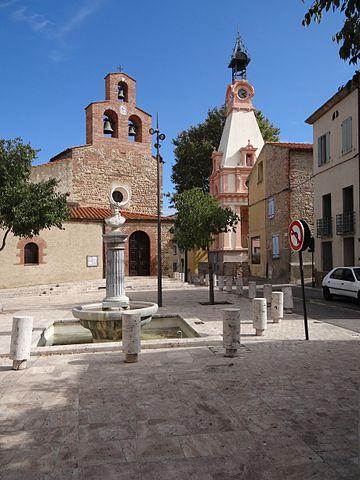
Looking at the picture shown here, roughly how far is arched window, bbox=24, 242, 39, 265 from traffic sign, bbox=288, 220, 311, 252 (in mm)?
18121

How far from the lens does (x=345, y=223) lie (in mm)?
20422

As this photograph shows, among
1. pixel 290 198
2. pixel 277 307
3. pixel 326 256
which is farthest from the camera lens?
pixel 290 198

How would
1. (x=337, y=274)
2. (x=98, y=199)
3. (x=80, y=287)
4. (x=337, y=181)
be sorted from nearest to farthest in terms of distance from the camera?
1. (x=337, y=274)
2. (x=80, y=287)
3. (x=337, y=181)
4. (x=98, y=199)

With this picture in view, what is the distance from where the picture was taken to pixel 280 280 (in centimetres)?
2578

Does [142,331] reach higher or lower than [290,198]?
lower

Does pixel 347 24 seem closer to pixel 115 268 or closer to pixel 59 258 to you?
pixel 115 268

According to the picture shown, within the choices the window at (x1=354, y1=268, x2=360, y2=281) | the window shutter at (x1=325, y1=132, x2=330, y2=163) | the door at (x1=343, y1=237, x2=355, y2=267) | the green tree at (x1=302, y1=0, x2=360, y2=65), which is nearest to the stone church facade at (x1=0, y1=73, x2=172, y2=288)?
the window shutter at (x1=325, y1=132, x2=330, y2=163)

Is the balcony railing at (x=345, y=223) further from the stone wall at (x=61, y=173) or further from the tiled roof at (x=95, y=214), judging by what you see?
the stone wall at (x=61, y=173)

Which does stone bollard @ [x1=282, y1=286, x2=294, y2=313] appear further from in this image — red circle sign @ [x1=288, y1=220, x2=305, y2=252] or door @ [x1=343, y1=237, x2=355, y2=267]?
door @ [x1=343, y1=237, x2=355, y2=267]

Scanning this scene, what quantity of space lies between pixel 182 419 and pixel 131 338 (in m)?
2.56

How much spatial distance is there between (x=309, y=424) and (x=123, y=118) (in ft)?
92.2

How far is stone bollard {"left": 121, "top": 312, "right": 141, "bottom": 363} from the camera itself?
6.41 metres

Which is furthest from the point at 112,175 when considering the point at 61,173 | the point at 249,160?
the point at 249,160


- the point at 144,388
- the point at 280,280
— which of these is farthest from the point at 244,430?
the point at 280,280
